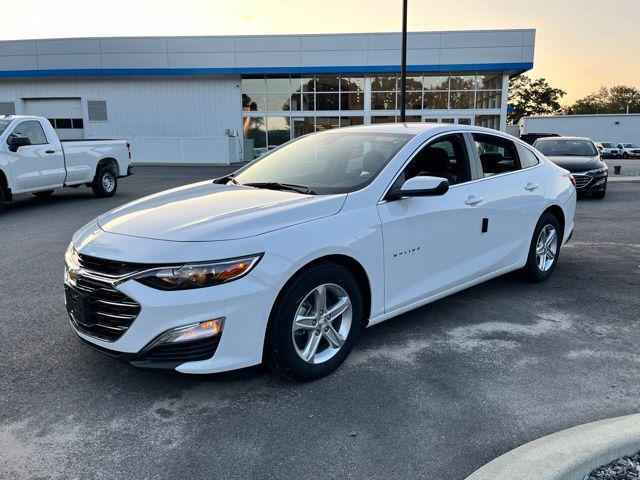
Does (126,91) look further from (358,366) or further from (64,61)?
(358,366)

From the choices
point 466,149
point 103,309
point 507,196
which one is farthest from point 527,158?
point 103,309

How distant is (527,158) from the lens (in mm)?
5625

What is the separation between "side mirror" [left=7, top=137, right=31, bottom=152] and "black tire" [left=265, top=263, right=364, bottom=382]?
31.7ft

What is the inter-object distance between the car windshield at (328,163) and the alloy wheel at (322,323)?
788 mm

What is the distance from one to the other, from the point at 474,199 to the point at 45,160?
1013 cm

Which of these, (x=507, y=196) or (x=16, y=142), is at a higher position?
(x=16, y=142)

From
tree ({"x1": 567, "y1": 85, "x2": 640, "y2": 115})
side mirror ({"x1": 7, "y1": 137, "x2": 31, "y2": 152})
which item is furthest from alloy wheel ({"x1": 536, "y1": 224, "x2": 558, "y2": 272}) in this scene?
tree ({"x1": 567, "y1": 85, "x2": 640, "y2": 115})

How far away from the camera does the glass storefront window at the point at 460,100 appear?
102 ft

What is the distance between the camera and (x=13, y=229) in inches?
368

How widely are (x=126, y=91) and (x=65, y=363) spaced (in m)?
32.0

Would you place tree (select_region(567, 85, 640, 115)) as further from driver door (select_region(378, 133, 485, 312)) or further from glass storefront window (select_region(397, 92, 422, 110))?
driver door (select_region(378, 133, 485, 312))

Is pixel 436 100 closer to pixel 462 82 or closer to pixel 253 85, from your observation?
pixel 462 82

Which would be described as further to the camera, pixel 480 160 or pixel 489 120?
pixel 489 120

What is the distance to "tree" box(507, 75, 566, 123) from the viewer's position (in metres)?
101
